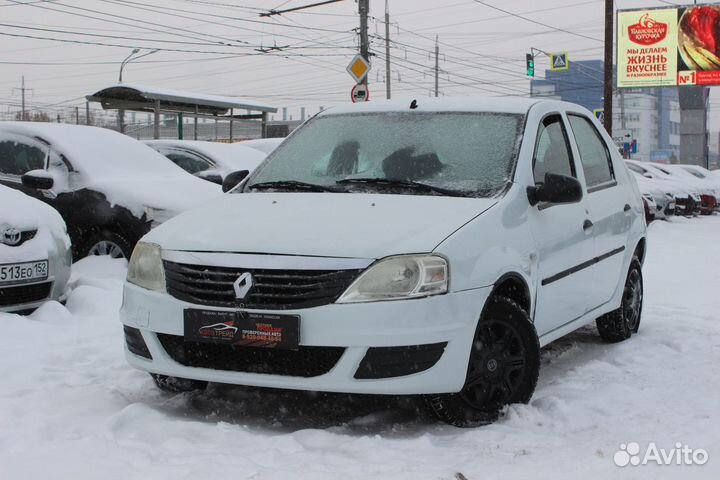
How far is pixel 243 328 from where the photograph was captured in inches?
152

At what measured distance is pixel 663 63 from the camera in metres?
41.3

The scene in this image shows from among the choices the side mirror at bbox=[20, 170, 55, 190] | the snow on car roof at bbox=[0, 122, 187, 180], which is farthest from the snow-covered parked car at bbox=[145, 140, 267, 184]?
the side mirror at bbox=[20, 170, 55, 190]

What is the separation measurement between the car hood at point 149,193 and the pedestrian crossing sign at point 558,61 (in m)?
29.4

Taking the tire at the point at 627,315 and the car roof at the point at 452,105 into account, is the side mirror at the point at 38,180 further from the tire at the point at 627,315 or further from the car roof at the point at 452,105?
the tire at the point at 627,315

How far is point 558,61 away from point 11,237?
33658mm

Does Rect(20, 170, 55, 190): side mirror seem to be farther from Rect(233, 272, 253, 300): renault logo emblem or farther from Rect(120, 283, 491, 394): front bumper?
Rect(233, 272, 253, 300): renault logo emblem

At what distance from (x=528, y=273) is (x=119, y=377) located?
87.5 inches

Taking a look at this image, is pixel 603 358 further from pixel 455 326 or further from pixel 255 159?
pixel 255 159

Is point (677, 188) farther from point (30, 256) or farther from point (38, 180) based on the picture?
point (30, 256)

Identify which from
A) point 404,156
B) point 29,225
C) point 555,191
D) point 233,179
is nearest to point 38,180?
point 29,225

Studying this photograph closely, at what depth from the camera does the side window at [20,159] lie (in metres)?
9.17

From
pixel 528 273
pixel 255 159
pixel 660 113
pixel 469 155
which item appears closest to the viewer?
pixel 528 273

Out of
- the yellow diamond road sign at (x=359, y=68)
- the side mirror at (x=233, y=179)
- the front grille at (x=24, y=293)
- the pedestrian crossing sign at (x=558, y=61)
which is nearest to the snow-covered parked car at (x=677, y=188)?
the yellow diamond road sign at (x=359, y=68)

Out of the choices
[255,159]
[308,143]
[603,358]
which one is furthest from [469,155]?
[255,159]
